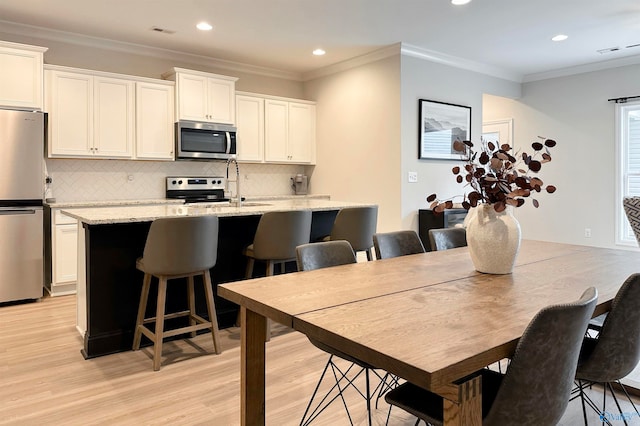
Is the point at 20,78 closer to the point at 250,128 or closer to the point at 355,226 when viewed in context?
the point at 250,128

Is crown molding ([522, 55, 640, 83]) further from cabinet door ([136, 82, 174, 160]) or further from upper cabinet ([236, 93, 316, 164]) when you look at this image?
cabinet door ([136, 82, 174, 160])

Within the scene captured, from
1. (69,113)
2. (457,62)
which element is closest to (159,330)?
(69,113)

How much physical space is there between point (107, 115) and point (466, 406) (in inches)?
193

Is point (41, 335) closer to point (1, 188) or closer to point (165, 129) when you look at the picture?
point (1, 188)

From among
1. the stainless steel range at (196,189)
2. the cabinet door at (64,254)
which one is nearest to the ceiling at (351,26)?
the stainless steel range at (196,189)

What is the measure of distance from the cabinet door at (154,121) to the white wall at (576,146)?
507 centimetres

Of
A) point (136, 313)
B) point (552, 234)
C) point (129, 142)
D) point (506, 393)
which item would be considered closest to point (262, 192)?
point (129, 142)

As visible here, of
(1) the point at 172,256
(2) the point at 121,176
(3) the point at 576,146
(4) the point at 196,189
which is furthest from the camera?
(3) the point at 576,146

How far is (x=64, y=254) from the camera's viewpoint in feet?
14.9

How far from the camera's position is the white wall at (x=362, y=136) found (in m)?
5.42

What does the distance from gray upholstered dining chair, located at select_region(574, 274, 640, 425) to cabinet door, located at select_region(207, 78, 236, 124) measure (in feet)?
15.8

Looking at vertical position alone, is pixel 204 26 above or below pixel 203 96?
above

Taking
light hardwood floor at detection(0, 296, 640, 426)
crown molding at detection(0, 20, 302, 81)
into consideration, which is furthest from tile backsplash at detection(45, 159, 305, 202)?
light hardwood floor at detection(0, 296, 640, 426)

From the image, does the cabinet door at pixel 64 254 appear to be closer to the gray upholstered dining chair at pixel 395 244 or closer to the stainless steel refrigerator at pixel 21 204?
the stainless steel refrigerator at pixel 21 204
